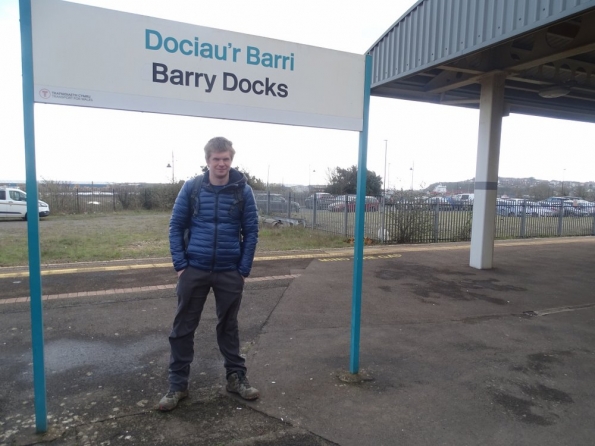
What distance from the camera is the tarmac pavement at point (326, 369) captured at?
2.92 metres

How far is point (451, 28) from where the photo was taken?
7.12 metres

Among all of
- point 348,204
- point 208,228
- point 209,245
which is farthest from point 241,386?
point 348,204

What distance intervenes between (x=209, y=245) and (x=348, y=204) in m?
11.4

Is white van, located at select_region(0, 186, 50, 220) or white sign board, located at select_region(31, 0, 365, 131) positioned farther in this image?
white van, located at select_region(0, 186, 50, 220)

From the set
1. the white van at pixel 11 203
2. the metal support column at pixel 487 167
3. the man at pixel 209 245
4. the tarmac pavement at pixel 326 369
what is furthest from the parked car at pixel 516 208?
the white van at pixel 11 203

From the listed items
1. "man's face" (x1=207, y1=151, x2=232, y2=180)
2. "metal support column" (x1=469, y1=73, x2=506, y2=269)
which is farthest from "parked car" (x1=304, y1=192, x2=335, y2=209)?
"man's face" (x1=207, y1=151, x2=232, y2=180)

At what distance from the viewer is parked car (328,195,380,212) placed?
1334 centimetres

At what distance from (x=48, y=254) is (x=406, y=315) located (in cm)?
795

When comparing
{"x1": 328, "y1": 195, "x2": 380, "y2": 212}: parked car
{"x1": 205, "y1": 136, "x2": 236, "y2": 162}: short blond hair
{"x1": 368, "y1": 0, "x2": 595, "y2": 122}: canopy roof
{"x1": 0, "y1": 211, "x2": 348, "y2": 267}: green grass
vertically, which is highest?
{"x1": 368, "y1": 0, "x2": 595, "y2": 122}: canopy roof

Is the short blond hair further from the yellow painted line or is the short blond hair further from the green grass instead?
the green grass

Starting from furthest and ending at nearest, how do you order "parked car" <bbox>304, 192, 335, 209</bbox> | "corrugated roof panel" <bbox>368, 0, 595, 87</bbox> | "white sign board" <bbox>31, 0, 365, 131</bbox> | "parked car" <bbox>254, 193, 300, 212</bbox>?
1. "parked car" <bbox>254, 193, 300, 212</bbox>
2. "parked car" <bbox>304, 192, 335, 209</bbox>
3. "corrugated roof panel" <bbox>368, 0, 595, 87</bbox>
4. "white sign board" <bbox>31, 0, 365, 131</bbox>

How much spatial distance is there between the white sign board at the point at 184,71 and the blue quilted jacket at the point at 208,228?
1.94ft

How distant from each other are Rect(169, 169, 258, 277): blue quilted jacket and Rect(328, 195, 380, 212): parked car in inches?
406

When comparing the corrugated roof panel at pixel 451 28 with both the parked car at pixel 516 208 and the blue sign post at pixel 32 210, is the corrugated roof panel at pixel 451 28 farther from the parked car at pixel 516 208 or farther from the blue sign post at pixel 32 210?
the parked car at pixel 516 208
